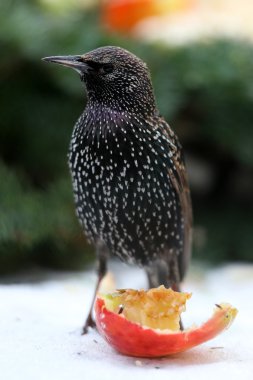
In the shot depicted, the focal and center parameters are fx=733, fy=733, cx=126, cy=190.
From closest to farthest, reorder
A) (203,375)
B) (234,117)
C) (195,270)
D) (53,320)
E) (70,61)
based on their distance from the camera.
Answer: (203,375), (70,61), (53,320), (195,270), (234,117)

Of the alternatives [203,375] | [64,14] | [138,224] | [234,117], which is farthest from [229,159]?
[203,375]

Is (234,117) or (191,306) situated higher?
(234,117)

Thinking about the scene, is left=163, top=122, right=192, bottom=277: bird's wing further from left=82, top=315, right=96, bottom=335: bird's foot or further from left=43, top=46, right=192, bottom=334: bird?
left=82, top=315, right=96, bottom=335: bird's foot

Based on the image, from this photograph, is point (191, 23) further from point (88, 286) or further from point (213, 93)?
point (88, 286)

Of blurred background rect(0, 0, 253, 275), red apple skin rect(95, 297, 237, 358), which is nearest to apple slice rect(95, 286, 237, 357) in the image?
red apple skin rect(95, 297, 237, 358)

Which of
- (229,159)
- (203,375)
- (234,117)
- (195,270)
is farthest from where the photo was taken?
(229,159)

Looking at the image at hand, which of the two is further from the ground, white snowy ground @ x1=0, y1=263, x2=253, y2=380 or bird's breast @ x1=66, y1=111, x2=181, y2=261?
bird's breast @ x1=66, y1=111, x2=181, y2=261

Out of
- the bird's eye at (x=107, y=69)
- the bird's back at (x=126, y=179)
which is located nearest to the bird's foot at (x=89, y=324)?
the bird's back at (x=126, y=179)
